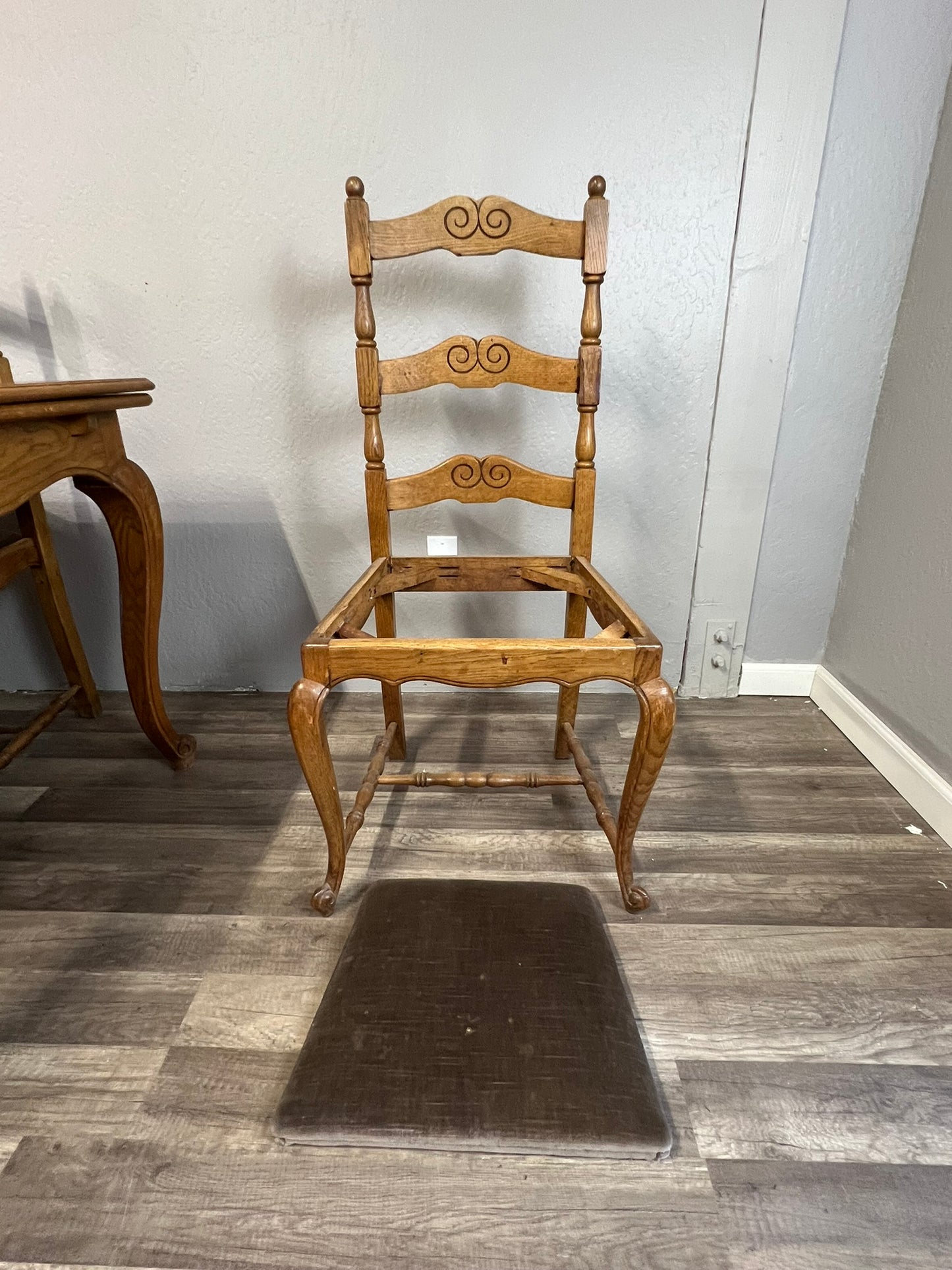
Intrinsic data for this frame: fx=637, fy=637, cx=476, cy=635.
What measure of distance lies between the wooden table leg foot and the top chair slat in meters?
0.61

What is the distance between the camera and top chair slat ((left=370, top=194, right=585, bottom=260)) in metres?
1.08

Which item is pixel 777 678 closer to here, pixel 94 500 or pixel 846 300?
pixel 846 300

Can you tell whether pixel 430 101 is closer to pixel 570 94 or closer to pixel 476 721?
pixel 570 94

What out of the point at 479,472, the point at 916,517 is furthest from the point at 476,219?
the point at 916,517

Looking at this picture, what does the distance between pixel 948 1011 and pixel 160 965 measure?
1141 mm

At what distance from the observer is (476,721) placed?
1.62 meters

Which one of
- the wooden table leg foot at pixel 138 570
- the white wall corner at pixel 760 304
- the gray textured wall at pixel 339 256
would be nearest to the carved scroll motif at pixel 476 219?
the gray textured wall at pixel 339 256

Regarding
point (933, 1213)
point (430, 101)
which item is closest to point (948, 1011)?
point (933, 1213)

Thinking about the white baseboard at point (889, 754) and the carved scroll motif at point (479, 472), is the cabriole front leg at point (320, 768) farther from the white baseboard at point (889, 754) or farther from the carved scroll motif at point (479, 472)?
the white baseboard at point (889, 754)

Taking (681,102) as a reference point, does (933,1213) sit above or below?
below

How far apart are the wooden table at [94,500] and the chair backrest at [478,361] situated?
42 centimetres

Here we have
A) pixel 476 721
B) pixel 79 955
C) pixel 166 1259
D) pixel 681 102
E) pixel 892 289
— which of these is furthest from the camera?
pixel 476 721

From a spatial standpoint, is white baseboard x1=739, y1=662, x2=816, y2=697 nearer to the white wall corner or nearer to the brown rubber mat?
the white wall corner

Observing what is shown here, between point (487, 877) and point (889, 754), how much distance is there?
92cm
